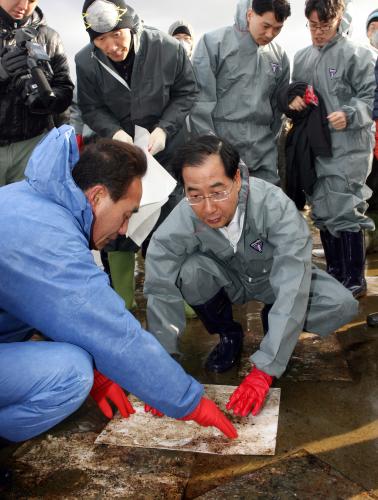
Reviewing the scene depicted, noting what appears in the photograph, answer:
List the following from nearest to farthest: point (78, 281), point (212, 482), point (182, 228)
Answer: point (78, 281), point (212, 482), point (182, 228)

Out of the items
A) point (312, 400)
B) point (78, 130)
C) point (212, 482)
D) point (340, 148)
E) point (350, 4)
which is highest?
point (350, 4)

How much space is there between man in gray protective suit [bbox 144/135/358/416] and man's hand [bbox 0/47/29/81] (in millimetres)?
1094

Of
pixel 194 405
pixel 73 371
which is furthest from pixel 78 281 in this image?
pixel 194 405

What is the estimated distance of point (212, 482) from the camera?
1.78 metres

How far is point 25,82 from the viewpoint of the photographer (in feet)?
9.18

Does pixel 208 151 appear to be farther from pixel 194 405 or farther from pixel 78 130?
pixel 78 130

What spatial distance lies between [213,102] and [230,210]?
1.19m

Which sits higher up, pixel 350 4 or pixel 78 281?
pixel 350 4

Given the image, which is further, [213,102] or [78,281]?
[213,102]

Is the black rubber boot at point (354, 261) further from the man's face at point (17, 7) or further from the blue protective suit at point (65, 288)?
the man's face at point (17, 7)

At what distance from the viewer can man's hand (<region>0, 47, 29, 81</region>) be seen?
9.21 feet

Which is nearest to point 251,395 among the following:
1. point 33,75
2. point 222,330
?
point 222,330

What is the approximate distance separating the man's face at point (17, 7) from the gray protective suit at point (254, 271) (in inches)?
55.0

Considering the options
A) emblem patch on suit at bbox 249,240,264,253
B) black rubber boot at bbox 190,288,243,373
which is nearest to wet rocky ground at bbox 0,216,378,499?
black rubber boot at bbox 190,288,243,373
